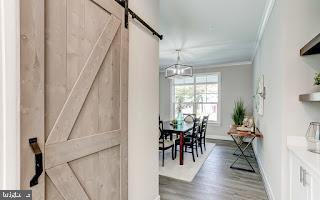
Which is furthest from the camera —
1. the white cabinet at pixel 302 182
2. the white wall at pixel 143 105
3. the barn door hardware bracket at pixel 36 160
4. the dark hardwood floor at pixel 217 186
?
the dark hardwood floor at pixel 217 186

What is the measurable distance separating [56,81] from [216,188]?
280cm

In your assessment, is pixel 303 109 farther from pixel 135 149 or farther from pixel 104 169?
pixel 104 169

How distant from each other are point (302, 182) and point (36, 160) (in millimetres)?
2007

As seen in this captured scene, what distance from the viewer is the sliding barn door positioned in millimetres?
935

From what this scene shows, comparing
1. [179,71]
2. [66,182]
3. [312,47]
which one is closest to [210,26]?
[179,71]

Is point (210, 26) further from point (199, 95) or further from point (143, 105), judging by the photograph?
point (199, 95)

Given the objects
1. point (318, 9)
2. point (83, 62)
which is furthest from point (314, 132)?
point (83, 62)

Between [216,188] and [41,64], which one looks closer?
[41,64]

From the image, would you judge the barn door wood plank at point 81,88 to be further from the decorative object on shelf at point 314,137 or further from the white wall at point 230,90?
the white wall at point 230,90

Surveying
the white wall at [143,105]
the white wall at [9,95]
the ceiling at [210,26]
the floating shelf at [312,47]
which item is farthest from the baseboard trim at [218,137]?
the white wall at [9,95]

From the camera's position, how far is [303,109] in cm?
191

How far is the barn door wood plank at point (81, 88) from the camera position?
1.09 meters

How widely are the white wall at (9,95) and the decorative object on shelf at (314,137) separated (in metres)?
2.28

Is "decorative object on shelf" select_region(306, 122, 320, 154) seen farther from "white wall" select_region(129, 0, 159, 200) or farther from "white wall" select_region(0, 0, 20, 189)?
"white wall" select_region(0, 0, 20, 189)
